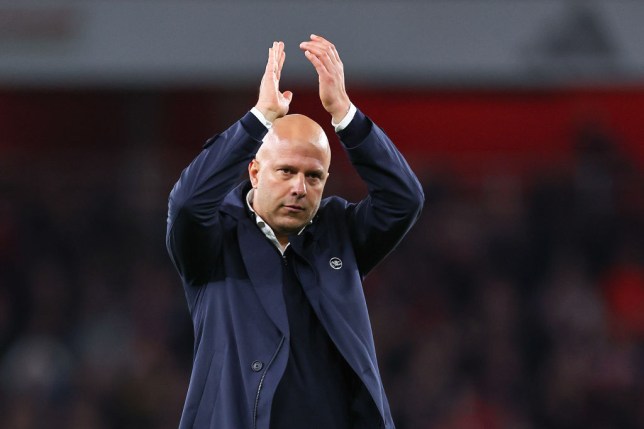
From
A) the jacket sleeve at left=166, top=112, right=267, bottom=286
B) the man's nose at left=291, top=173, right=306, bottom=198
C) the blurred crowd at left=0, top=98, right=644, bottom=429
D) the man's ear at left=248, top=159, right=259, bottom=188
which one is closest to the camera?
the jacket sleeve at left=166, top=112, right=267, bottom=286

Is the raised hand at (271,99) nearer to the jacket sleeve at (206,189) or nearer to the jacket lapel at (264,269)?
the jacket sleeve at (206,189)

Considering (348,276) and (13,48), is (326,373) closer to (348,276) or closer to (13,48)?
(348,276)

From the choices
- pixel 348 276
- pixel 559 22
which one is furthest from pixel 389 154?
pixel 559 22

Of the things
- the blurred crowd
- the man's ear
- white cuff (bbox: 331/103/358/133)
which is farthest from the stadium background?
white cuff (bbox: 331/103/358/133)

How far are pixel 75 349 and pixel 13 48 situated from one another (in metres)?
2.00

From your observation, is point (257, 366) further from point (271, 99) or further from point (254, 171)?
point (271, 99)

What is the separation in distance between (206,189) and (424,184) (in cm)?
527

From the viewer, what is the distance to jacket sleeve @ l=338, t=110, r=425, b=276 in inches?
124

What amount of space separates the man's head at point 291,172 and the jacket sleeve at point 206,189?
10 cm

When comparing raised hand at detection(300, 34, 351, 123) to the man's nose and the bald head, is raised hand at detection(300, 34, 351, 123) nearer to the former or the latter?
the bald head

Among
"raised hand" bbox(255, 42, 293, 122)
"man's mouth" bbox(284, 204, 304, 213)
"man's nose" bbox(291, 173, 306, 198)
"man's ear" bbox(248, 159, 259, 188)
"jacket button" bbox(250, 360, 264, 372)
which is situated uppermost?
"raised hand" bbox(255, 42, 293, 122)

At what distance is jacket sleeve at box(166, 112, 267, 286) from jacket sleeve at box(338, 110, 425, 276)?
268 mm

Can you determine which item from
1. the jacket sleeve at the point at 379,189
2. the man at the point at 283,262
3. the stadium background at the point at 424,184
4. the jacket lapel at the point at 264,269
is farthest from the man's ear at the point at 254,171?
the stadium background at the point at 424,184

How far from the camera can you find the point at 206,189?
9.82 feet
